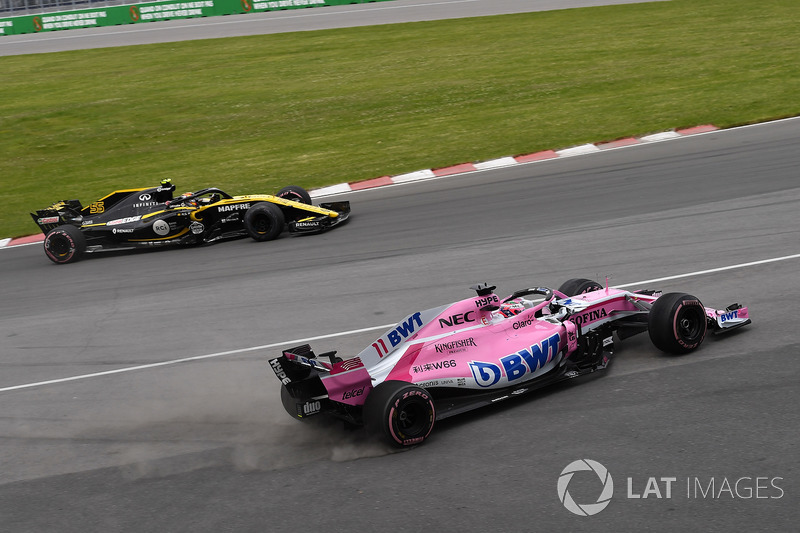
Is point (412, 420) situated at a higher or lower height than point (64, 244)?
lower

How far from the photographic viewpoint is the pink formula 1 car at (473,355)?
24.4 feet

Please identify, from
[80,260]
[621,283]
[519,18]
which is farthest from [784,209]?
[519,18]

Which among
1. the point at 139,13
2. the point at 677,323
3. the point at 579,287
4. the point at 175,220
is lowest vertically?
the point at 677,323

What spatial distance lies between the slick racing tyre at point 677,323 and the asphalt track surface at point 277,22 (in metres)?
29.6

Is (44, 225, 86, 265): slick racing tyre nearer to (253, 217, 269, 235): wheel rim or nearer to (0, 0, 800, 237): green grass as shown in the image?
(0, 0, 800, 237): green grass

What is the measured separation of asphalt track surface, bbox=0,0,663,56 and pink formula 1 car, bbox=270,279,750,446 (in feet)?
96.8

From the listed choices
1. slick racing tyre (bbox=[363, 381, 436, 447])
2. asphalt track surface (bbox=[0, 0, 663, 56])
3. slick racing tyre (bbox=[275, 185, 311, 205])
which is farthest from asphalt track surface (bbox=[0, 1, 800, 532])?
asphalt track surface (bbox=[0, 0, 663, 56])

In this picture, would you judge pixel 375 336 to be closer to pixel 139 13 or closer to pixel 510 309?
pixel 510 309

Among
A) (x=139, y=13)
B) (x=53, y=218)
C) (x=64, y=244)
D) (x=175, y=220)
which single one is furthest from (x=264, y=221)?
(x=139, y=13)

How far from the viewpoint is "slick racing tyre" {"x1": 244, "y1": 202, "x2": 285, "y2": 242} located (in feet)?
48.3

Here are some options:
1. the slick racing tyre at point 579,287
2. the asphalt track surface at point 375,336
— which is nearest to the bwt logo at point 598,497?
the asphalt track surface at point 375,336

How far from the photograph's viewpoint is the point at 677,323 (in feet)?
27.6

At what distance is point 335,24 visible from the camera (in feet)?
122

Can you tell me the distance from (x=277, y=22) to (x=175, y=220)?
25.9 metres
